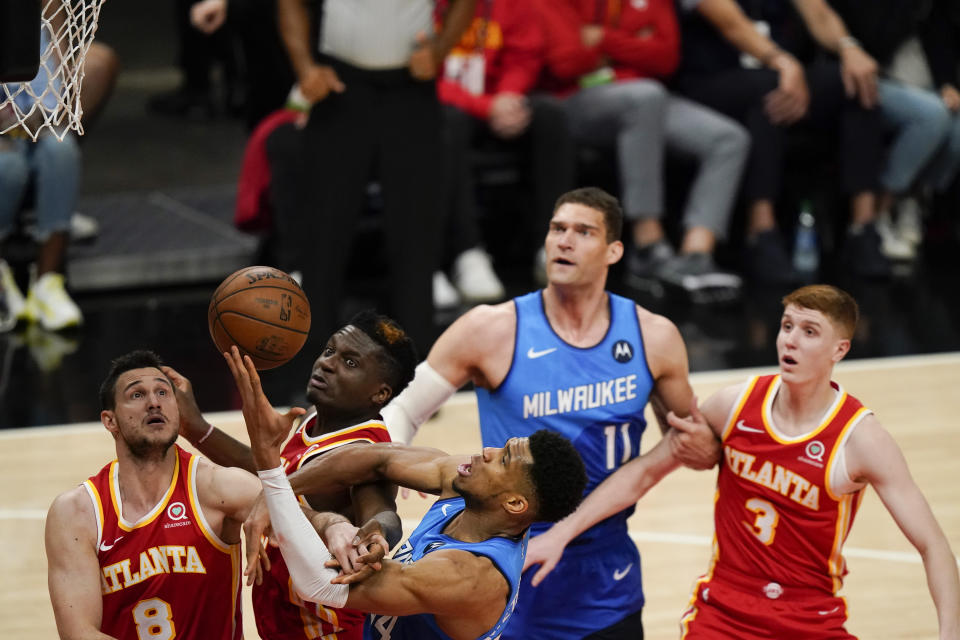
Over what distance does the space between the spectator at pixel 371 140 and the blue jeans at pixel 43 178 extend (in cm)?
180

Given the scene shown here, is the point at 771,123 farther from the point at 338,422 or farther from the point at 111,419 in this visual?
the point at 111,419

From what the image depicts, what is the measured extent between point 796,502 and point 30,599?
2918 mm

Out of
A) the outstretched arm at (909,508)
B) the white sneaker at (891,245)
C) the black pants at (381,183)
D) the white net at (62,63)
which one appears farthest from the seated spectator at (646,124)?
the white net at (62,63)

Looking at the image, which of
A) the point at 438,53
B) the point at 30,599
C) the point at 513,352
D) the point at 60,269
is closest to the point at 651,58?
the point at 438,53

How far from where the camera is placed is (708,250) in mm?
8836

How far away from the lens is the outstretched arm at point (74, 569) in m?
3.75

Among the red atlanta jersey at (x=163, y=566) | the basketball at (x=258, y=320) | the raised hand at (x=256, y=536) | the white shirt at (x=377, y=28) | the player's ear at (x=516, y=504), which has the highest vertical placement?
the white shirt at (x=377, y=28)

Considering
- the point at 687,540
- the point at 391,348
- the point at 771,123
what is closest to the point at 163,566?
the point at 391,348

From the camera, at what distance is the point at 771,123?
29.7ft

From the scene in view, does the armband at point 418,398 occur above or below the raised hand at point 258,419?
below

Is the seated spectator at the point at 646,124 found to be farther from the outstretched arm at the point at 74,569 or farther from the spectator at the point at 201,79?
the outstretched arm at the point at 74,569

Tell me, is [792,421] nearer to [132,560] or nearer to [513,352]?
[513,352]

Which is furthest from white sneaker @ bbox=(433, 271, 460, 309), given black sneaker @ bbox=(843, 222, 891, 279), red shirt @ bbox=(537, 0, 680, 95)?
black sneaker @ bbox=(843, 222, 891, 279)

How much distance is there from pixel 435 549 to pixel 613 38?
5.94 meters
